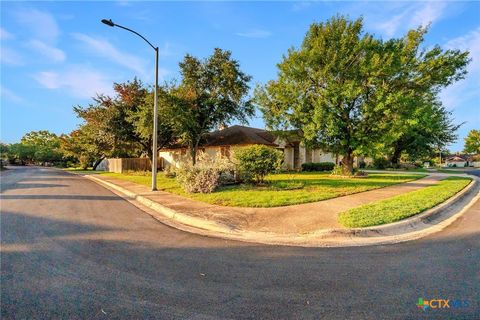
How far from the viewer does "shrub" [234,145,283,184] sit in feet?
40.6

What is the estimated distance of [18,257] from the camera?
4516 mm

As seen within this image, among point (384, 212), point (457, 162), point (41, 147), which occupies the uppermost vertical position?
point (41, 147)

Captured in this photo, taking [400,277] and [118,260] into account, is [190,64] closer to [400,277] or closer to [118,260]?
[118,260]

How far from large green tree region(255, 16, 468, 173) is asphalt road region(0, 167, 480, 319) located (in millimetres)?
12208

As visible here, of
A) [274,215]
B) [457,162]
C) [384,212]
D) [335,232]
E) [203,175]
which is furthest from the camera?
[457,162]

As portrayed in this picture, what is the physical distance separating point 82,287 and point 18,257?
2.02 metres

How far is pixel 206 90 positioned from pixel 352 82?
12241mm

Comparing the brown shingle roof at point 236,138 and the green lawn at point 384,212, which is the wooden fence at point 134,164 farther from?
the green lawn at point 384,212

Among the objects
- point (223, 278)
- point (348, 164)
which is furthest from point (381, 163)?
point (223, 278)

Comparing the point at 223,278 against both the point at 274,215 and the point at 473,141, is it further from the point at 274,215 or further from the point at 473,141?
the point at 473,141

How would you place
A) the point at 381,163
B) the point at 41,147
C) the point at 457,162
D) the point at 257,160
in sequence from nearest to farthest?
the point at 257,160 → the point at 381,163 → the point at 457,162 → the point at 41,147

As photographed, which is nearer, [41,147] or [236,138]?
[236,138]

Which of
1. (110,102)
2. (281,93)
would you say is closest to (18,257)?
(281,93)

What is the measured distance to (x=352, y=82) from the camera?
55.1 ft
